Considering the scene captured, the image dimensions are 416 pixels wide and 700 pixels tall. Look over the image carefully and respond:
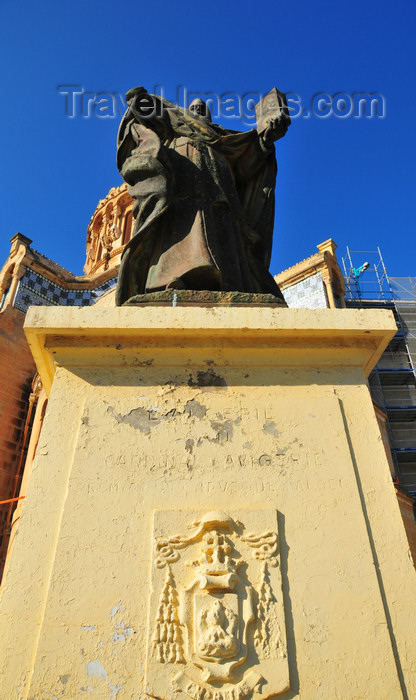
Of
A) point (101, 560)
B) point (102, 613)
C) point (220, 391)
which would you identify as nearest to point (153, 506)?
point (101, 560)

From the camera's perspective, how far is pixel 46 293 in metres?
18.1

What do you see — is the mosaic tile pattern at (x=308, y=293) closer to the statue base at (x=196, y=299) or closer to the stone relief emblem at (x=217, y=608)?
the statue base at (x=196, y=299)

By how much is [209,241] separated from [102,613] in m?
2.19

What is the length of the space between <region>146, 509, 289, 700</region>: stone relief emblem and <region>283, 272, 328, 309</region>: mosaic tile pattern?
15.5 metres

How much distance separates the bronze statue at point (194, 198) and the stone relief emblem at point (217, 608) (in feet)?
4.91

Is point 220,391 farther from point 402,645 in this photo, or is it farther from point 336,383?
point 402,645

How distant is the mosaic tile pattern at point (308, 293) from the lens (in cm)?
1743

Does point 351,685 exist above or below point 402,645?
below

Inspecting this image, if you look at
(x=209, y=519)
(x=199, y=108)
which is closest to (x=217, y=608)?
(x=209, y=519)

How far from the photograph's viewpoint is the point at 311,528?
2248 mm

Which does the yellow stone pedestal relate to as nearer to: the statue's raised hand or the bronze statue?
the bronze statue

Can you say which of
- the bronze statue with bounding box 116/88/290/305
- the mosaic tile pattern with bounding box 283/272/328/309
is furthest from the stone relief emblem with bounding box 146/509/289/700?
the mosaic tile pattern with bounding box 283/272/328/309

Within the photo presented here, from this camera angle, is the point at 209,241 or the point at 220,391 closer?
the point at 220,391

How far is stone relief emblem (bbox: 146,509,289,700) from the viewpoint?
1916 mm
